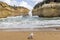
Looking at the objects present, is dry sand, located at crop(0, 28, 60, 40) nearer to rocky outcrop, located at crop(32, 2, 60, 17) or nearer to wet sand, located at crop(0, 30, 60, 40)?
wet sand, located at crop(0, 30, 60, 40)

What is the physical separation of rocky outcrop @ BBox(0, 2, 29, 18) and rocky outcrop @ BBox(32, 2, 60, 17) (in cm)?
12

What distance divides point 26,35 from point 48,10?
0.40m

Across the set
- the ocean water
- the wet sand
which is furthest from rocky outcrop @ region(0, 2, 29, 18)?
the wet sand

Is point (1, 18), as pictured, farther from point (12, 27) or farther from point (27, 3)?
point (27, 3)

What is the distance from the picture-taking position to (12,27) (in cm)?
230

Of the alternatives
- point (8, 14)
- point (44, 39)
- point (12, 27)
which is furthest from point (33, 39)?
point (8, 14)

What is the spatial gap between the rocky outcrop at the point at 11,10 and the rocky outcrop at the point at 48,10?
123mm

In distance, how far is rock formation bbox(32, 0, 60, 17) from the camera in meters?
2.29

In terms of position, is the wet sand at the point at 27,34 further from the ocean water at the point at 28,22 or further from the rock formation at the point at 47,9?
the rock formation at the point at 47,9

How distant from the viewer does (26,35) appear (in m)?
2.29

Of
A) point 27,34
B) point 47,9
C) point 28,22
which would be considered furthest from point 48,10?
point 27,34

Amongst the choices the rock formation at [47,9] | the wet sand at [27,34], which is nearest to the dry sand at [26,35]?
the wet sand at [27,34]

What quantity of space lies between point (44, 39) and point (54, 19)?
10.6 inches

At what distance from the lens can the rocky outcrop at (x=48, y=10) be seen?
7.52 feet
